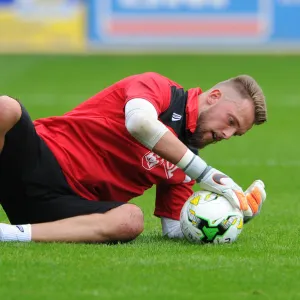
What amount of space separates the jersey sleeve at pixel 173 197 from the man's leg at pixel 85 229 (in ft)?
1.96

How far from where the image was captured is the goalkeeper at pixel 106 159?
7.09 m

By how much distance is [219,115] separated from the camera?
7215 mm

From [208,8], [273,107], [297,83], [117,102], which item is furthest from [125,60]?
[117,102]

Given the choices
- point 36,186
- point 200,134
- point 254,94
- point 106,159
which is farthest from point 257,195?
point 36,186

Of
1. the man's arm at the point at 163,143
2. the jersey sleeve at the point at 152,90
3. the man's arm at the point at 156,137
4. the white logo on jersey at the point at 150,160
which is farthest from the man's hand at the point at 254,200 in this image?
the jersey sleeve at the point at 152,90

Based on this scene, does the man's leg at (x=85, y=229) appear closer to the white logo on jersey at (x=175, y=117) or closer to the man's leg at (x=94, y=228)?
the man's leg at (x=94, y=228)

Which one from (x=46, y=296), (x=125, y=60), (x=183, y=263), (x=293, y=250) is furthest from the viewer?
(x=125, y=60)

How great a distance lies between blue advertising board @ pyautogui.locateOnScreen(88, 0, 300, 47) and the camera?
2997 cm

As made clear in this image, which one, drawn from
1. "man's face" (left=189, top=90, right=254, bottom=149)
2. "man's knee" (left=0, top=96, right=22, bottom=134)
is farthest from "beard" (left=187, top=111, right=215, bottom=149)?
"man's knee" (left=0, top=96, right=22, bottom=134)

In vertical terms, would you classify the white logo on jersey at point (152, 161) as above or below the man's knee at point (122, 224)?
above

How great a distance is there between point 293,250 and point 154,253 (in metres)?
0.91

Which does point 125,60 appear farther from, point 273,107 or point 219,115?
point 219,115

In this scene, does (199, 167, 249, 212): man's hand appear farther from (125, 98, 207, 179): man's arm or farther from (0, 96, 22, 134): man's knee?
(0, 96, 22, 134): man's knee

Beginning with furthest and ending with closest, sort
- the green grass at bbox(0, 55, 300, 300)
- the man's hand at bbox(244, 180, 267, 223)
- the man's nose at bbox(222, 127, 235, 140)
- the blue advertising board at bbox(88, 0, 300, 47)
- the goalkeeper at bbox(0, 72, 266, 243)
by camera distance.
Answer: the blue advertising board at bbox(88, 0, 300, 47) < the man's hand at bbox(244, 180, 267, 223) < the man's nose at bbox(222, 127, 235, 140) < the goalkeeper at bbox(0, 72, 266, 243) < the green grass at bbox(0, 55, 300, 300)
